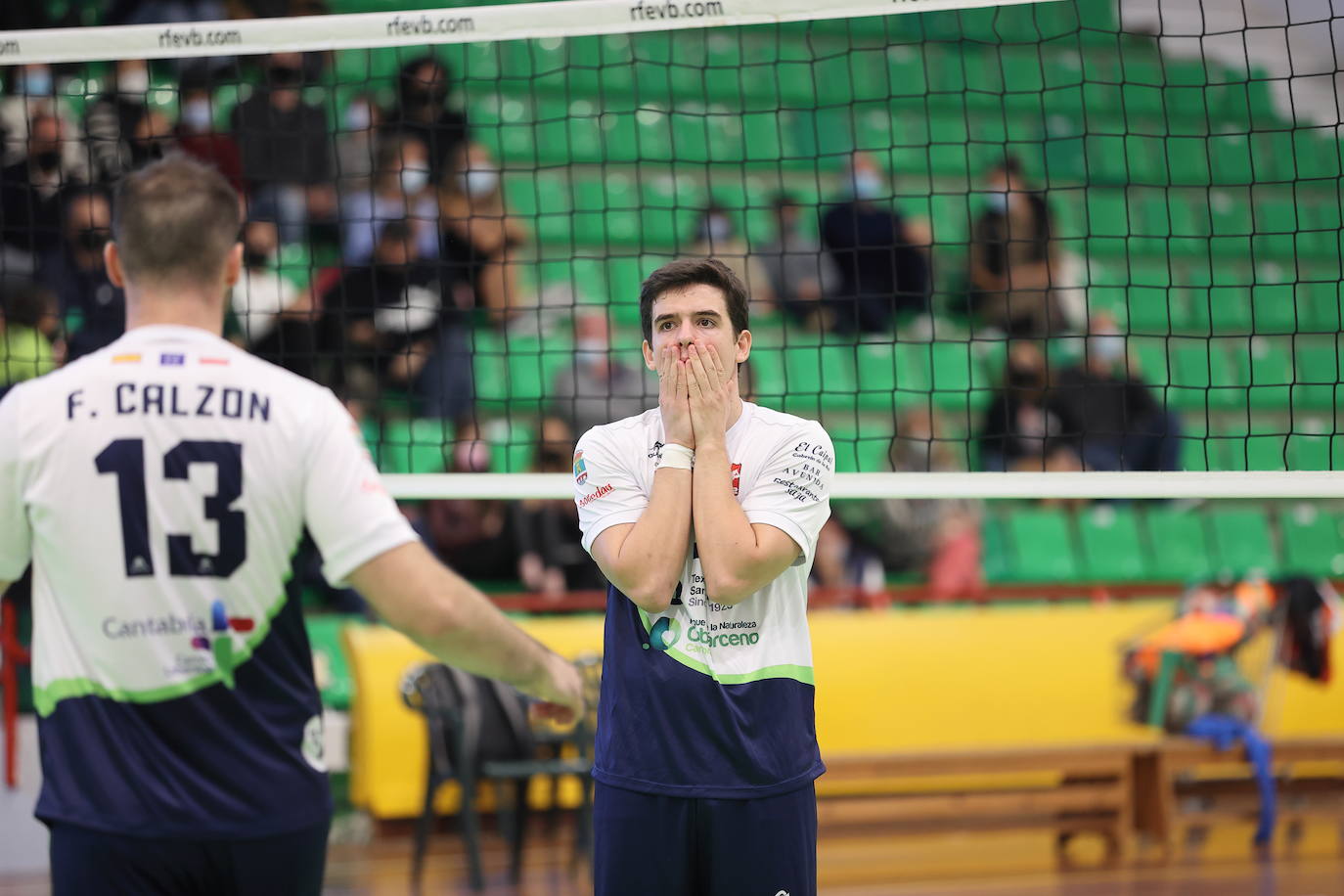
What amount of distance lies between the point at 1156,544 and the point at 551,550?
16.8 ft

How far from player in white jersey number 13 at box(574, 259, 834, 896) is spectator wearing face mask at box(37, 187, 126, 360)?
507cm

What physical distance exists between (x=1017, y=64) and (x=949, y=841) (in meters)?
8.68

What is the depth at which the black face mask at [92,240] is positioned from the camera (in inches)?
319

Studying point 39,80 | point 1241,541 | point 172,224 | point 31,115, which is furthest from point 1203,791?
point 39,80

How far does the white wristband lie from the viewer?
353 cm

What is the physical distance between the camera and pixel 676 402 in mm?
3598

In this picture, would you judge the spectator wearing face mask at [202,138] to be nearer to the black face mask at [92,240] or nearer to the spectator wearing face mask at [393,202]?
the black face mask at [92,240]

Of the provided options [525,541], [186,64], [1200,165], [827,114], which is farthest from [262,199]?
[1200,165]

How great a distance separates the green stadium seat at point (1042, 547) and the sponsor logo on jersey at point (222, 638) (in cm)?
898

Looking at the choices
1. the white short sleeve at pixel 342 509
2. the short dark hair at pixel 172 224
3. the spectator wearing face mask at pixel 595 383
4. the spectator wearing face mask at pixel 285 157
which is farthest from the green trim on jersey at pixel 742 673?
the spectator wearing face mask at pixel 285 157

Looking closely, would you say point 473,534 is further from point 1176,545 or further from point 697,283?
point 697,283

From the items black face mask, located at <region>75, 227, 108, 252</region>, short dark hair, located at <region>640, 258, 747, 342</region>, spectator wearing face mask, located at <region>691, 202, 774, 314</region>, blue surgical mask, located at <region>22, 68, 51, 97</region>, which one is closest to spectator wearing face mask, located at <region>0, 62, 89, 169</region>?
blue surgical mask, located at <region>22, 68, 51, 97</region>

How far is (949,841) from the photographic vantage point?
9.21m

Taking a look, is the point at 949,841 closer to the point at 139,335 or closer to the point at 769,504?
the point at 769,504
